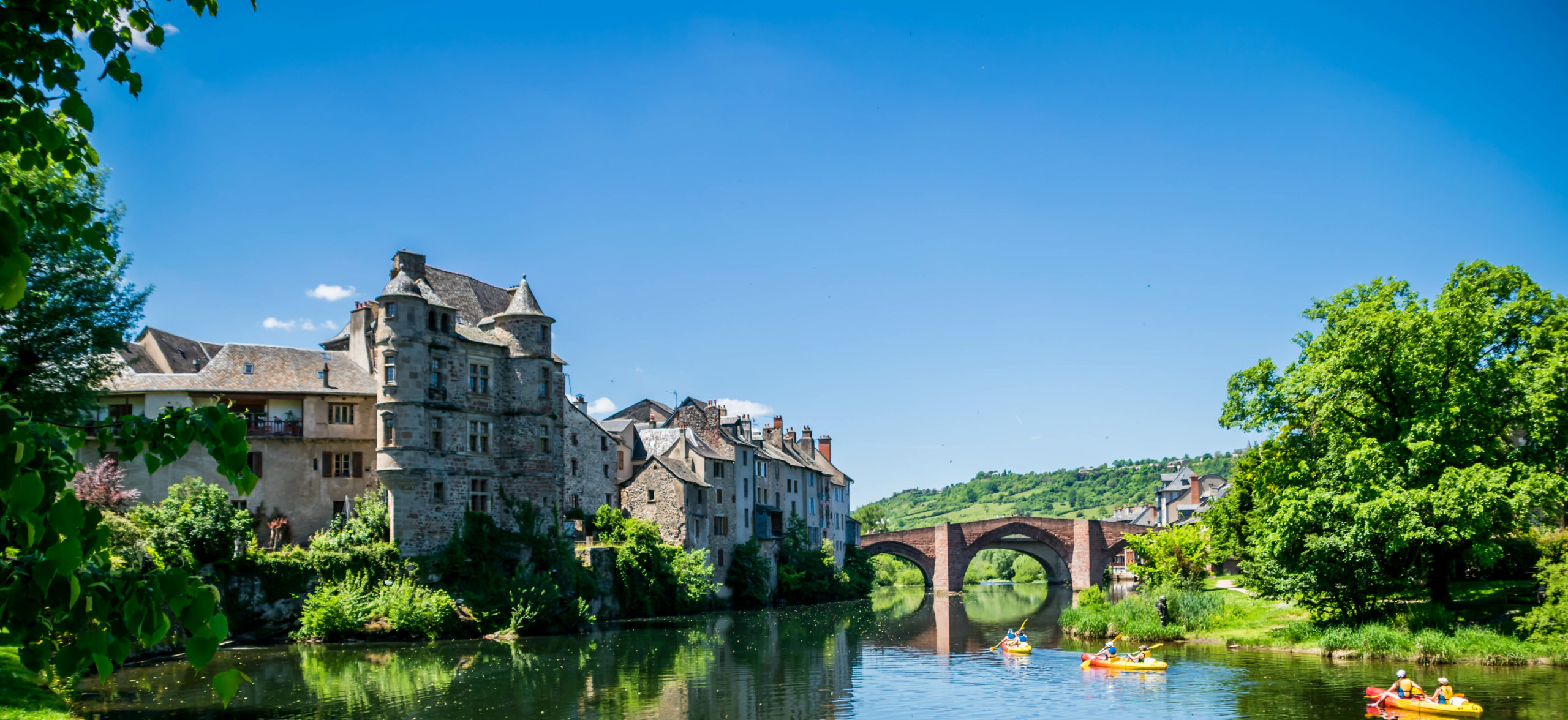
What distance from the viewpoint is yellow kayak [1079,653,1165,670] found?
102 ft

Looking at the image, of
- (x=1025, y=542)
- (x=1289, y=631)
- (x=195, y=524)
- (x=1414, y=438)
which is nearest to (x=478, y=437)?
(x=195, y=524)

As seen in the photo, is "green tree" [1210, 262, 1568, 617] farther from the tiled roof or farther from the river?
the tiled roof

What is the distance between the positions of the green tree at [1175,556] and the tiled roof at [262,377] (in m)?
38.6

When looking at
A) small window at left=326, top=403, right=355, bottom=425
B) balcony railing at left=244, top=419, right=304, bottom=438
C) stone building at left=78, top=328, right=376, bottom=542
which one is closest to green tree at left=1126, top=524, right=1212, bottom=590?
stone building at left=78, top=328, right=376, bottom=542

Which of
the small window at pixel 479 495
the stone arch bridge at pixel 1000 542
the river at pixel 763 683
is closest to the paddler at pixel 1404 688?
the river at pixel 763 683

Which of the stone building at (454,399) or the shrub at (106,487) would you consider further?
the stone building at (454,399)

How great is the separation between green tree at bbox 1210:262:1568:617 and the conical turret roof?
107 feet

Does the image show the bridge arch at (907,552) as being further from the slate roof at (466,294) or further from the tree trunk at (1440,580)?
the tree trunk at (1440,580)

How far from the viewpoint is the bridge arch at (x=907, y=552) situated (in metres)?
90.1

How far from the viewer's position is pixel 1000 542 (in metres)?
91.4

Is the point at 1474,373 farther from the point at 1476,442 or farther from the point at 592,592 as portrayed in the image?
the point at 592,592

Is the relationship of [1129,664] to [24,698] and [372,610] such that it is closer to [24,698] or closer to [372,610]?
[24,698]

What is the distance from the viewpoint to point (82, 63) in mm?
7172

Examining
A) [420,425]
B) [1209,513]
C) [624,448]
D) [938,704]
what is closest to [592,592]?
[420,425]
